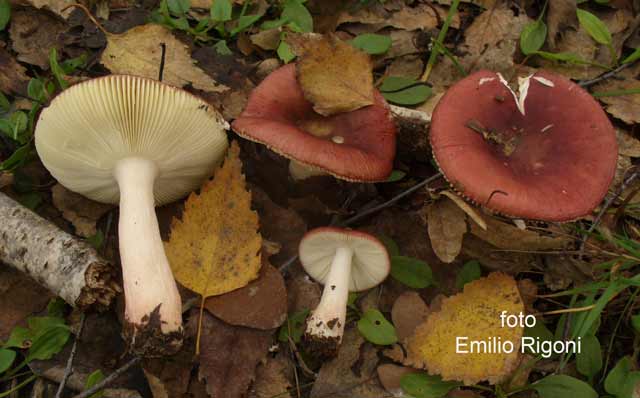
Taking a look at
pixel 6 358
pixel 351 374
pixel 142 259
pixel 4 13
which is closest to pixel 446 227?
pixel 351 374

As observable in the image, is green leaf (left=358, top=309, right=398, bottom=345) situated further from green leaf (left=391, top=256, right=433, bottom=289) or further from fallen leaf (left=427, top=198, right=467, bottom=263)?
fallen leaf (left=427, top=198, right=467, bottom=263)

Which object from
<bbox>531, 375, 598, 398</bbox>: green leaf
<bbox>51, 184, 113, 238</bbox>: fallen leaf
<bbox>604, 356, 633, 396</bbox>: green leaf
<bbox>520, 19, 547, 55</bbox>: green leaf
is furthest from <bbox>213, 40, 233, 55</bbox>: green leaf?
<bbox>604, 356, 633, 396</bbox>: green leaf

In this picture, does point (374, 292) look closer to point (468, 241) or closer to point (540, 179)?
point (468, 241)

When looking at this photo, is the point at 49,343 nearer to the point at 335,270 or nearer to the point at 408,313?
the point at 335,270

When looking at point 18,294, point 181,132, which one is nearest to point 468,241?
point 181,132

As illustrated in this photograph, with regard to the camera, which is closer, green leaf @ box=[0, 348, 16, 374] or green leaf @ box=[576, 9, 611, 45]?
green leaf @ box=[0, 348, 16, 374]
